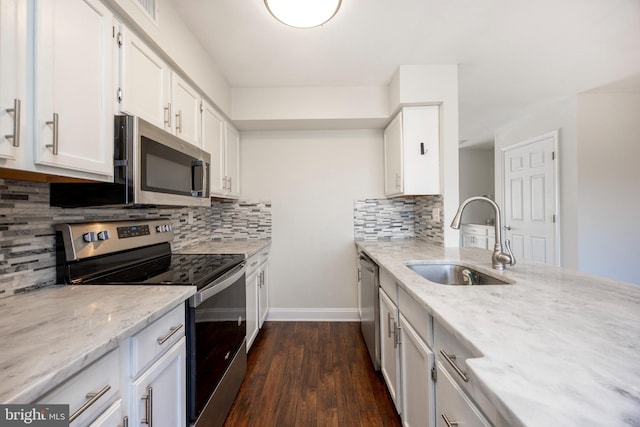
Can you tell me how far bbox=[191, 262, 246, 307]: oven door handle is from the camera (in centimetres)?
115

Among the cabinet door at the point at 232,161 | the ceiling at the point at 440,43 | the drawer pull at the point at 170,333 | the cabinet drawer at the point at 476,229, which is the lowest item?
the drawer pull at the point at 170,333

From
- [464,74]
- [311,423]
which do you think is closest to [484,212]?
[464,74]

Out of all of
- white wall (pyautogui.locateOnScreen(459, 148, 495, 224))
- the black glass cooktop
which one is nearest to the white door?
white wall (pyautogui.locateOnScreen(459, 148, 495, 224))

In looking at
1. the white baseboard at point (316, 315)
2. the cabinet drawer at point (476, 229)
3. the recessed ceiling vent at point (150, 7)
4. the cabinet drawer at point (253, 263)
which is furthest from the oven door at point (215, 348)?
the cabinet drawer at point (476, 229)

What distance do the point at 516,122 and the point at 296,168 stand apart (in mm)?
3092

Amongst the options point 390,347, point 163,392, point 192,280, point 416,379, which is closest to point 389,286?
point 390,347

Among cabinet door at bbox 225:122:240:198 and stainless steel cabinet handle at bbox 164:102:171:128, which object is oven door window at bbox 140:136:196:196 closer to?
stainless steel cabinet handle at bbox 164:102:171:128

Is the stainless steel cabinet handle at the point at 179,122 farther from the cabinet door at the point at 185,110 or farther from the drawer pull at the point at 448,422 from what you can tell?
the drawer pull at the point at 448,422

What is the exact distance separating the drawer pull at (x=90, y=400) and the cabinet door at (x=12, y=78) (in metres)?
0.67

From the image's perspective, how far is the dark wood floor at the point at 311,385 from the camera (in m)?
1.54

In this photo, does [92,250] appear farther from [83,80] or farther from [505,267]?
[505,267]

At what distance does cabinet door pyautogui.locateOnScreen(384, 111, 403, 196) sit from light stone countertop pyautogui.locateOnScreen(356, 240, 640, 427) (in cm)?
137

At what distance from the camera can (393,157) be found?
2537mm

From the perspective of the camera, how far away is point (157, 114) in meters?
1.47
